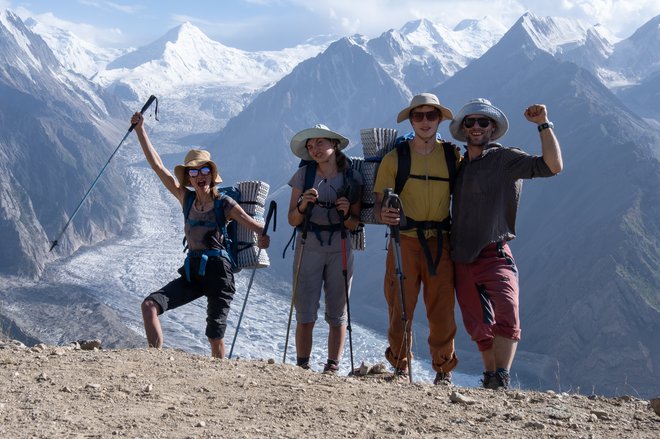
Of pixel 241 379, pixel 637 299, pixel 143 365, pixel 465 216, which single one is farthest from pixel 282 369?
pixel 637 299

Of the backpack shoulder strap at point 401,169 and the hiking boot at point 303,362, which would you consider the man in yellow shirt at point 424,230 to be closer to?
the backpack shoulder strap at point 401,169

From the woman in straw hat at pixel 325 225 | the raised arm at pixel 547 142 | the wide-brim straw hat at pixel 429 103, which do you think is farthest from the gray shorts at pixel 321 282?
the raised arm at pixel 547 142

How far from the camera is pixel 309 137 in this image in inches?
371

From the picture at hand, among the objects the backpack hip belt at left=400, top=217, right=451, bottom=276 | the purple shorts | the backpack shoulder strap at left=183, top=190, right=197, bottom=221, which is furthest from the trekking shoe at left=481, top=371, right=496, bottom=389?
the backpack shoulder strap at left=183, top=190, right=197, bottom=221

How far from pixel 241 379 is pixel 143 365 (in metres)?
1.04

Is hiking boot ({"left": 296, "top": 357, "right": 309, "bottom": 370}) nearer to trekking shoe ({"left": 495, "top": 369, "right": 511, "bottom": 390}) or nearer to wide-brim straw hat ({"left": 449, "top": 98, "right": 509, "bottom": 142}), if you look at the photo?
trekking shoe ({"left": 495, "top": 369, "right": 511, "bottom": 390})

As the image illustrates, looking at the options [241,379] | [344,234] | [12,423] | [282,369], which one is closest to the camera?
[12,423]

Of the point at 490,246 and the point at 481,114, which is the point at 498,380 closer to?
the point at 490,246

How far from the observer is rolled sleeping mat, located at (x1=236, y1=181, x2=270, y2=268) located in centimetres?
1005

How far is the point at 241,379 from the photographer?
738 centimetres

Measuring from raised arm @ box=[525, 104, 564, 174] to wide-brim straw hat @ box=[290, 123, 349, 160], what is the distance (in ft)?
7.35

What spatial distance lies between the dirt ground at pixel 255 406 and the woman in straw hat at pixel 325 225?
4.96ft

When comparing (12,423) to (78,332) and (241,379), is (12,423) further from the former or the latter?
(78,332)

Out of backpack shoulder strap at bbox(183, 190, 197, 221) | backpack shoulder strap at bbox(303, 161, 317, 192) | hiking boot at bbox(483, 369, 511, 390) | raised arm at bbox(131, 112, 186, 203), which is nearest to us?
hiking boot at bbox(483, 369, 511, 390)
